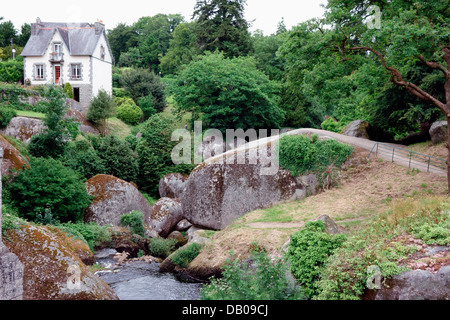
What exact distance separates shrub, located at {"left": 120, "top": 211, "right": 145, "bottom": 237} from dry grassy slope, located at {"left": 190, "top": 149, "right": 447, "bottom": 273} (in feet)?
17.2

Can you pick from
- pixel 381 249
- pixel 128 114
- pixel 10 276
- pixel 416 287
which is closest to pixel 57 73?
pixel 128 114

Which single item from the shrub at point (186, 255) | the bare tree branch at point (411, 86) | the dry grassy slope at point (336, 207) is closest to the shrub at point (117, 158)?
the shrub at point (186, 255)

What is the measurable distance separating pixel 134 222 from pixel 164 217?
3155mm

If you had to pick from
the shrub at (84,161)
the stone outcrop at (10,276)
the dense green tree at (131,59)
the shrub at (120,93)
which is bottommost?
the stone outcrop at (10,276)

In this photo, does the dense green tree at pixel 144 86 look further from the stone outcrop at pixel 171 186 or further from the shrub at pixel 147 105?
the stone outcrop at pixel 171 186

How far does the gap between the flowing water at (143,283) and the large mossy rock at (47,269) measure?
8.05ft

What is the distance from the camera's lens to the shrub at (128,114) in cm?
3859

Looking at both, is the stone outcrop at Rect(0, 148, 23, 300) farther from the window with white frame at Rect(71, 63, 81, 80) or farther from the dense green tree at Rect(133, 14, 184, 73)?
the dense green tree at Rect(133, 14, 184, 73)

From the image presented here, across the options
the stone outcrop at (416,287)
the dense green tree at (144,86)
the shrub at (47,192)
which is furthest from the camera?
the dense green tree at (144,86)

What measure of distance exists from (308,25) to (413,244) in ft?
32.4

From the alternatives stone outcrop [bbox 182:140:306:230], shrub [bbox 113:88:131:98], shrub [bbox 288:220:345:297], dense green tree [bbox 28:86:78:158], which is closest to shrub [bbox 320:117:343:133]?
shrub [bbox 113:88:131:98]

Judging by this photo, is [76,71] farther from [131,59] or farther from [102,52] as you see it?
[131,59]

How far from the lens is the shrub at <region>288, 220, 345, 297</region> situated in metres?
9.70
